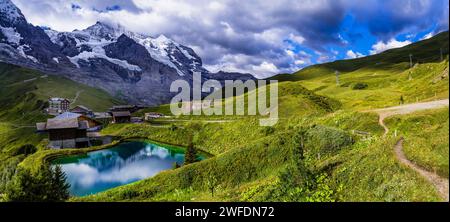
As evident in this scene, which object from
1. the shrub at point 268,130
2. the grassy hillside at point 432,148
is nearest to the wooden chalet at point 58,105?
the shrub at point 268,130

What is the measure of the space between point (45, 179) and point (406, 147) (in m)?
28.4

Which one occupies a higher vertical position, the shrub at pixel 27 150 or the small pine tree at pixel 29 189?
the small pine tree at pixel 29 189

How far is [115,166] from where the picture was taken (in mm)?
69438

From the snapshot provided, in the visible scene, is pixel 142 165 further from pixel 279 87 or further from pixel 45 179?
pixel 279 87

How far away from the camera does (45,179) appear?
27219 millimetres

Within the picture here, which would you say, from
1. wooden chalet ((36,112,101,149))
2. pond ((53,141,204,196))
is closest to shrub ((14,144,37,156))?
wooden chalet ((36,112,101,149))

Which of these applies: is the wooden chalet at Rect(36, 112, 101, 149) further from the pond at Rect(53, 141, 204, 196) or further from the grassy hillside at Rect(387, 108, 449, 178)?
the grassy hillside at Rect(387, 108, 449, 178)

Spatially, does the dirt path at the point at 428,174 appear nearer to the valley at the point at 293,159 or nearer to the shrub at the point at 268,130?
the valley at the point at 293,159

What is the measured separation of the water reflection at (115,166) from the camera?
185 feet

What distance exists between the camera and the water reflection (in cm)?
5628

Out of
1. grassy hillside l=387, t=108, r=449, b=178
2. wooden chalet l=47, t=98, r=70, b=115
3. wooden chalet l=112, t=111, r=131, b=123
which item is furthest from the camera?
wooden chalet l=47, t=98, r=70, b=115

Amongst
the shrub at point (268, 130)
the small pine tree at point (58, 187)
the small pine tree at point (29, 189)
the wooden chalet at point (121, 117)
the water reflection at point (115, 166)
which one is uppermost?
the wooden chalet at point (121, 117)

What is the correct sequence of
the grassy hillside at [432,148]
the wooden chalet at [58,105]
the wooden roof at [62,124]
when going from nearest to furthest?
the grassy hillside at [432,148]
the wooden roof at [62,124]
the wooden chalet at [58,105]
